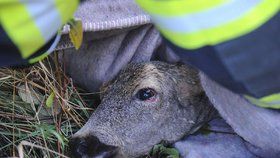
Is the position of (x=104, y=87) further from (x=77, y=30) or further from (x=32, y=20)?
(x=32, y=20)

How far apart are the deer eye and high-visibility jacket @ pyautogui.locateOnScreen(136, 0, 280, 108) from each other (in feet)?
1.96

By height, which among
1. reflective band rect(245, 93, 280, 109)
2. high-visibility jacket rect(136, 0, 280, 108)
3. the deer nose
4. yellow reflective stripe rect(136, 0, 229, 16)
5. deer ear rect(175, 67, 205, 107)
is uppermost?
yellow reflective stripe rect(136, 0, 229, 16)

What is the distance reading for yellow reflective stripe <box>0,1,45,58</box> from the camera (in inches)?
41.5

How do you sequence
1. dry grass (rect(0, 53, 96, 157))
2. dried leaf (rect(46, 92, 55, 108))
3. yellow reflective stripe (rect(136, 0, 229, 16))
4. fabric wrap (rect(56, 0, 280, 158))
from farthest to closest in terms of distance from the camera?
dried leaf (rect(46, 92, 55, 108))
dry grass (rect(0, 53, 96, 157))
fabric wrap (rect(56, 0, 280, 158))
yellow reflective stripe (rect(136, 0, 229, 16))

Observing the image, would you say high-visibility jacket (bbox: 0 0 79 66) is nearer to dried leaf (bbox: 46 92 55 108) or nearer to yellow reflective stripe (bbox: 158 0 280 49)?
yellow reflective stripe (bbox: 158 0 280 49)

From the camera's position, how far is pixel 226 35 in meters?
1.06

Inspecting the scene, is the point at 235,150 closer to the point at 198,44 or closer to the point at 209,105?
the point at 209,105

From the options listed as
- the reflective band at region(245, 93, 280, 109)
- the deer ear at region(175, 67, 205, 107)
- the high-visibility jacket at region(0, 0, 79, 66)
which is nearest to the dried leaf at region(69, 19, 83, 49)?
the high-visibility jacket at region(0, 0, 79, 66)

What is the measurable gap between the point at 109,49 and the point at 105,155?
0.44 m

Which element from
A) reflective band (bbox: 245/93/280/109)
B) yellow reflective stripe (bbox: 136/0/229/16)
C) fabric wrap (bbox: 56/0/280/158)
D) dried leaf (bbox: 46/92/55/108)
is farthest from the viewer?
dried leaf (bbox: 46/92/55/108)

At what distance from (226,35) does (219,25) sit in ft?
0.09

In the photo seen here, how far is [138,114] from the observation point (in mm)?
1710

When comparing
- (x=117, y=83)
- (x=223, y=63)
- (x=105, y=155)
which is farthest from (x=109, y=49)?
(x=223, y=63)

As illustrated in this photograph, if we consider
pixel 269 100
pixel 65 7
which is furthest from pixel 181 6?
pixel 269 100
